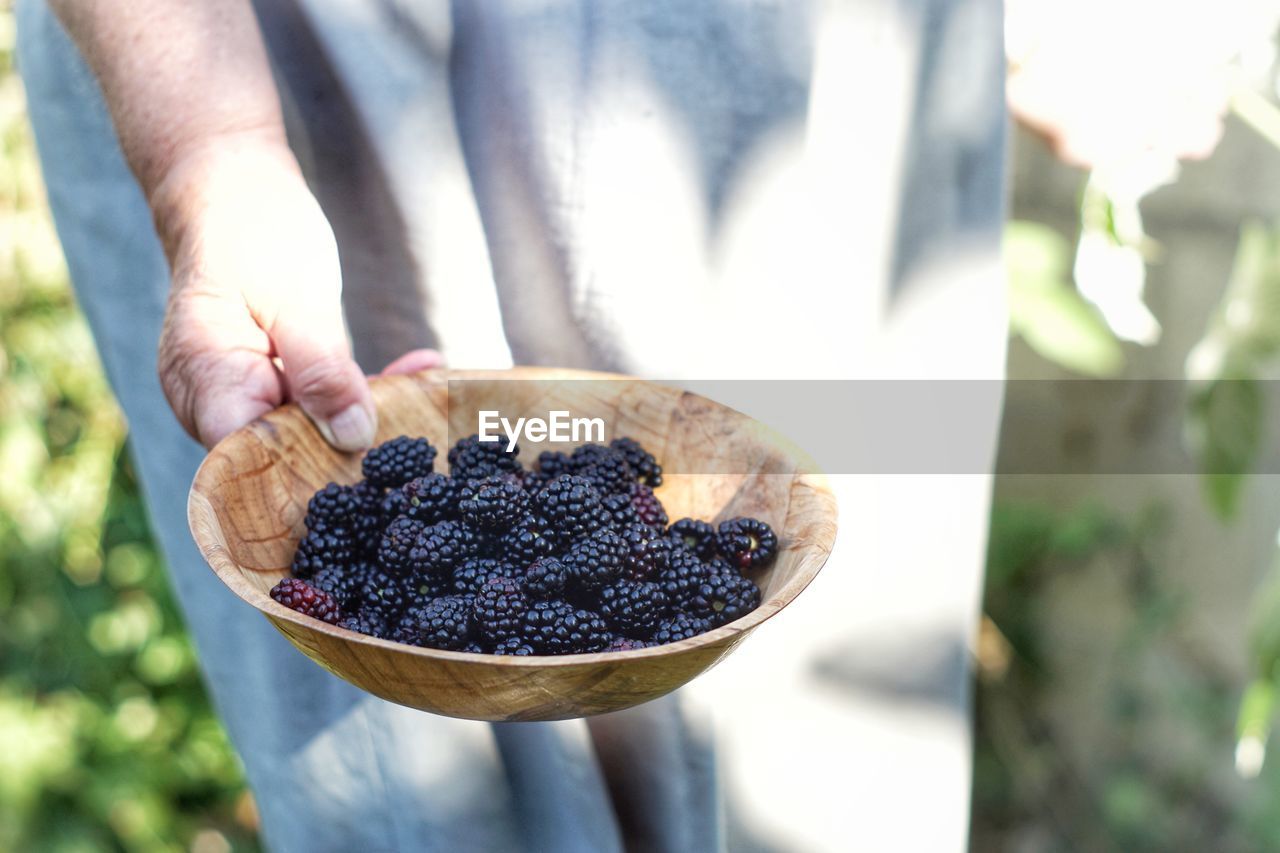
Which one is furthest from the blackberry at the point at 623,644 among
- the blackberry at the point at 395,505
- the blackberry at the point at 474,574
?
the blackberry at the point at 395,505

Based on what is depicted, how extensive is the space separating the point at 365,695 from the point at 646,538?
1.43 ft

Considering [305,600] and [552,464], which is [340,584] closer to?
[305,600]

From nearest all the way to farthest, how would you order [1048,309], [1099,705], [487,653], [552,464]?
1. [487,653]
2. [552,464]
3. [1048,309]
4. [1099,705]

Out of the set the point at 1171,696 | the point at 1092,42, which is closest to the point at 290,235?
the point at 1092,42

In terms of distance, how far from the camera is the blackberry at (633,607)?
0.80 metres

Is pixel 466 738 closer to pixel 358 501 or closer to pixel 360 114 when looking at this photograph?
pixel 358 501

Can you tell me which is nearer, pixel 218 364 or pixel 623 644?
pixel 623 644

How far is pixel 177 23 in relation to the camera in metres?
1.03

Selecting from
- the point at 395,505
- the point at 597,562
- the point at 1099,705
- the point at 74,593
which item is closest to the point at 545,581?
the point at 597,562

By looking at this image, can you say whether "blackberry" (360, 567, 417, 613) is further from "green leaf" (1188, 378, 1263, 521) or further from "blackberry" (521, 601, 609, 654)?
"green leaf" (1188, 378, 1263, 521)

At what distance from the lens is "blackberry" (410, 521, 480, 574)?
84 centimetres

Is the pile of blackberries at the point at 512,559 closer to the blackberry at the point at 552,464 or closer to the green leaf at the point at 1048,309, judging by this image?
the blackberry at the point at 552,464

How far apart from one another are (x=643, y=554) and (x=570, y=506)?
Answer: 0.07m

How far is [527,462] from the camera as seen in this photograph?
101 centimetres
